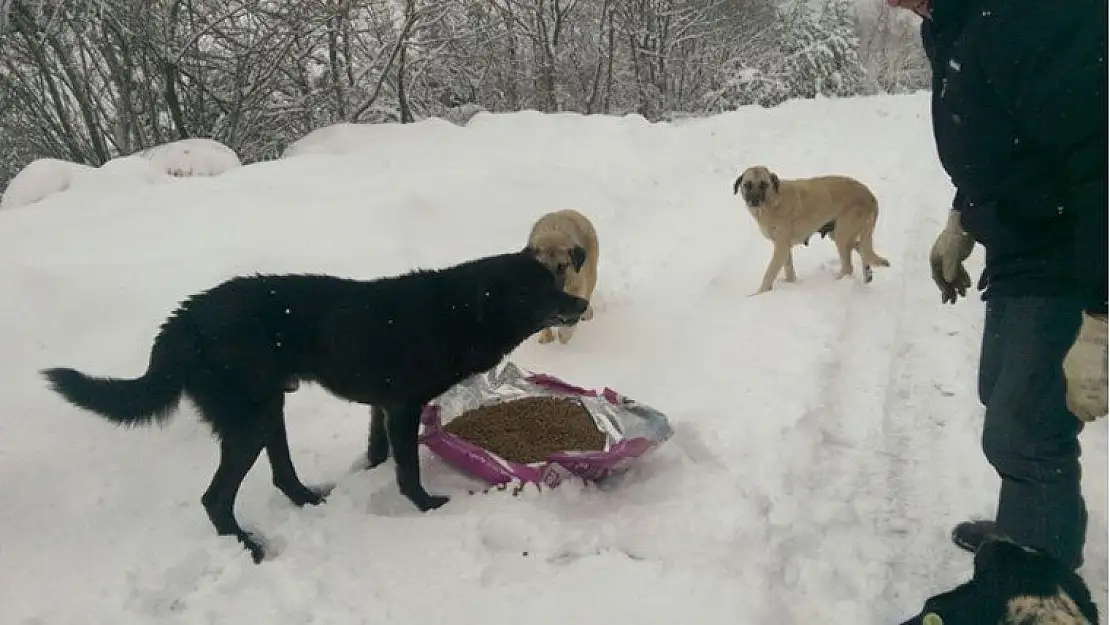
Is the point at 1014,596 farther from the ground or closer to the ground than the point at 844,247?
closer to the ground

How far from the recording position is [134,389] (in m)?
2.92

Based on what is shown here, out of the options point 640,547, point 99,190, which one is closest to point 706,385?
point 640,547

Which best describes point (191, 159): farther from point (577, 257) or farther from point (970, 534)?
point (970, 534)

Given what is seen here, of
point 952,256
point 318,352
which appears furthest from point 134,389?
point 952,256

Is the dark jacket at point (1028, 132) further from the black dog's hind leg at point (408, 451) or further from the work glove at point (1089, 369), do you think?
the black dog's hind leg at point (408, 451)

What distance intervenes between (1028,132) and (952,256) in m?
1.02

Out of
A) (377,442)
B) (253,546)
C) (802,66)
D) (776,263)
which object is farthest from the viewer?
(802,66)

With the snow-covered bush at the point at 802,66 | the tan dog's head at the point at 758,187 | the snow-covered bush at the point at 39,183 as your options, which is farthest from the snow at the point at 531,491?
the snow-covered bush at the point at 802,66

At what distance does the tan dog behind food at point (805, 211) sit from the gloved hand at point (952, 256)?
3.05m

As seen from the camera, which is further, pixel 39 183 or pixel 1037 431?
pixel 39 183

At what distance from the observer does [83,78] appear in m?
11.5

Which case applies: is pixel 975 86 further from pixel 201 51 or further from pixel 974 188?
pixel 201 51

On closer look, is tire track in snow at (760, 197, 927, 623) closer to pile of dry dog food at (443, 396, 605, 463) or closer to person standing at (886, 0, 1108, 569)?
person standing at (886, 0, 1108, 569)

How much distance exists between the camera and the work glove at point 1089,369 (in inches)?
75.4
